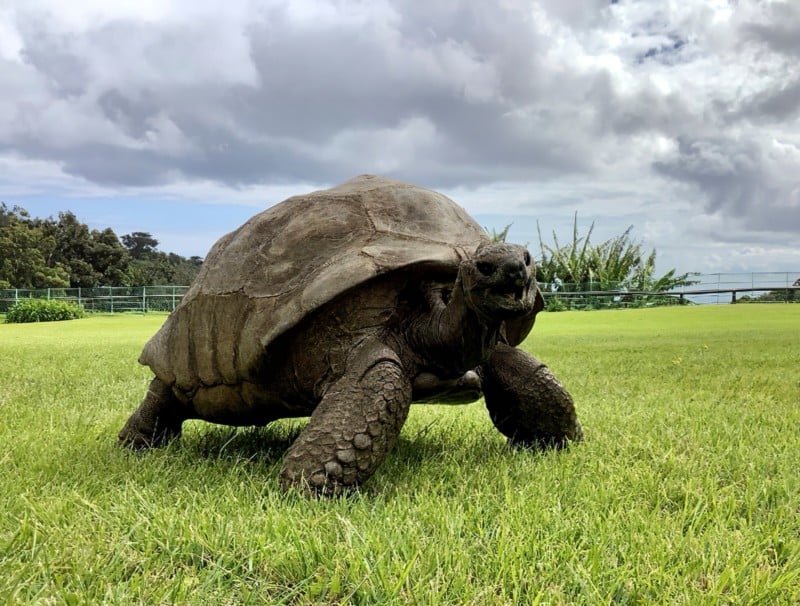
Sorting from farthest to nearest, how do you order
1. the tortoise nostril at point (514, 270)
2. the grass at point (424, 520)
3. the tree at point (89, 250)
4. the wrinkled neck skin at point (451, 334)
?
the tree at point (89, 250) → the wrinkled neck skin at point (451, 334) → the tortoise nostril at point (514, 270) → the grass at point (424, 520)

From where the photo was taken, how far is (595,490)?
282cm

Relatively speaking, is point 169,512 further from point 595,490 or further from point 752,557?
point 752,557

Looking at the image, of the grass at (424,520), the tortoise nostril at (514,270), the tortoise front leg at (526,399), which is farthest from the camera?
the tortoise front leg at (526,399)

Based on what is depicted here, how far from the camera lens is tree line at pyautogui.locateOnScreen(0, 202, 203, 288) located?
1917 inches

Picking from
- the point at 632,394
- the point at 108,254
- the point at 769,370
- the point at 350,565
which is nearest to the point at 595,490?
the point at 350,565

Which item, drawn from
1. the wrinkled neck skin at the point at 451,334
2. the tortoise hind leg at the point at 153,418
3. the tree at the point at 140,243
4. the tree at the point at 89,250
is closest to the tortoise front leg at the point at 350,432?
the wrinkled neck skin at the point at 451,334

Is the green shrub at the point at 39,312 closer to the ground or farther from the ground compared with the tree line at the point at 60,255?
closer to the ground

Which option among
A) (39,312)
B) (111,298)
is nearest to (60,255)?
(111,298)

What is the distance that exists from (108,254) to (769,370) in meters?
57.3

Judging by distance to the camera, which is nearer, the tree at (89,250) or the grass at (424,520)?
the grass at (424,520)

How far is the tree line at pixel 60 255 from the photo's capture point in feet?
160

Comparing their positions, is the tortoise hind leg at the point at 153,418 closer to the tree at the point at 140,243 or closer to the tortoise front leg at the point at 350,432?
the tortoise front leg at the point at 350,432

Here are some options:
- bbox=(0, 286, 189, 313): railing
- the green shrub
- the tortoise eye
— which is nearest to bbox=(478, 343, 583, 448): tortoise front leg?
the tortoise eye

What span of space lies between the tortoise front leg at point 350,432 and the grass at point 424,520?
95 millimetres
